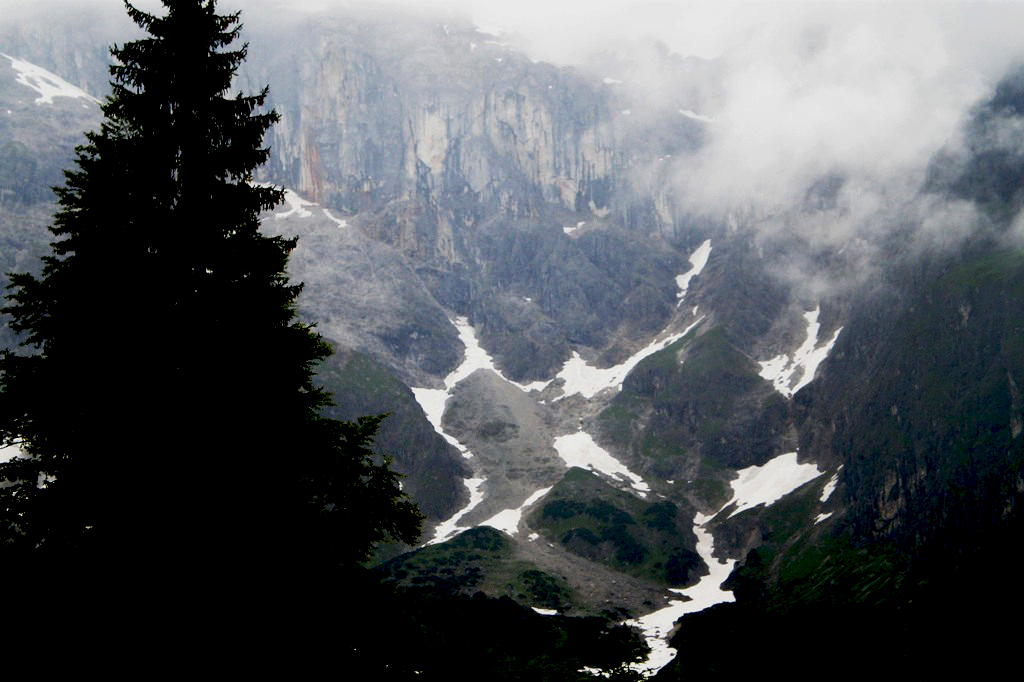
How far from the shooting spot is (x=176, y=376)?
51.5 ft

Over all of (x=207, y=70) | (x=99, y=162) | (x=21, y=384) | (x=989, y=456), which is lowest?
(x=21, y=384)

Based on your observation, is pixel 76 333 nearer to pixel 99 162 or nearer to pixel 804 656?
pixel 99 162

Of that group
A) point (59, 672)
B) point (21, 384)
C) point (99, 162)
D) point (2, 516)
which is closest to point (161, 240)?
point (99, 162)

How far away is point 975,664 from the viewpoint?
82750 millimetres

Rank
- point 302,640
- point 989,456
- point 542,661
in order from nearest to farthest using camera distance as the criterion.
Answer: point 302,640, point 542,661, point 989,456

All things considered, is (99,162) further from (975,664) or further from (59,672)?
(975,664)

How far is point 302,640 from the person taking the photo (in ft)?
49.3

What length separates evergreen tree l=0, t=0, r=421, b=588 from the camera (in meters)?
15.0

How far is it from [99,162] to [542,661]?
106 metres

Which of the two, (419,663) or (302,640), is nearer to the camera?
(302,640)

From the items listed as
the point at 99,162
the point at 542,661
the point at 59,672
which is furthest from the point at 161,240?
the point at 542,661

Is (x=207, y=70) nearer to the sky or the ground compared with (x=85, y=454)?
nearer to the sky

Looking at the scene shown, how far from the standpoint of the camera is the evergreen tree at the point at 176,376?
1504 centimetres

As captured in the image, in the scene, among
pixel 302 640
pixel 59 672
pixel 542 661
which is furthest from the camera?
pixel 542 661
